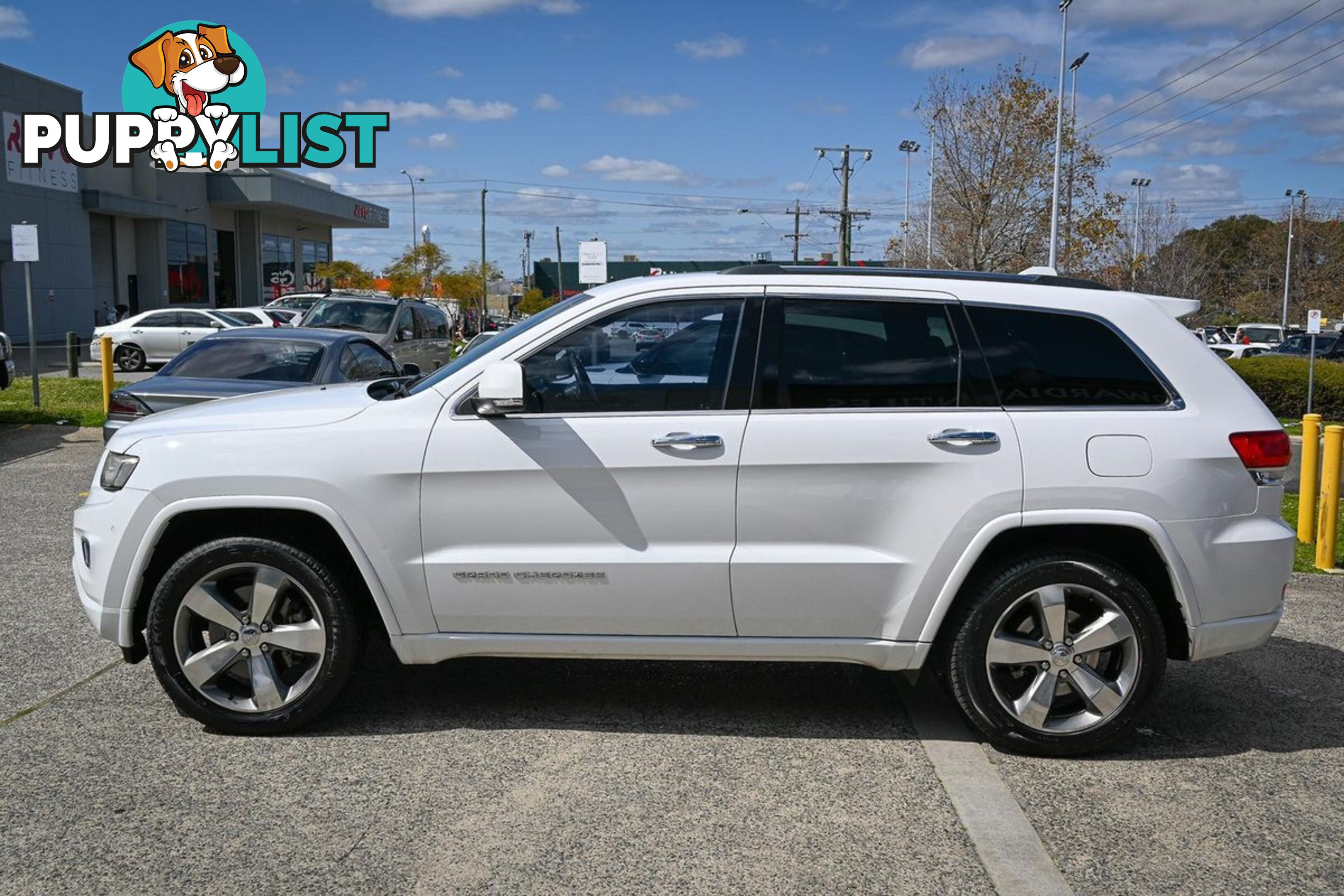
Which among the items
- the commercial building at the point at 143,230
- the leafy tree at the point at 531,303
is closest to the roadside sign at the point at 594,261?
the commercial building at the point at 143,230

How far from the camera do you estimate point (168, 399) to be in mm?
10508

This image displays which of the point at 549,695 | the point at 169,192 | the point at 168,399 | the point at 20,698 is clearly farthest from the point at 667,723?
the point at 169,192

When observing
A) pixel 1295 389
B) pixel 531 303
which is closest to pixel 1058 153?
pixel 1295 389

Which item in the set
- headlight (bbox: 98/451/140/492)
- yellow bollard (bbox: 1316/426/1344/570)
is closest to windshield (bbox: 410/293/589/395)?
headlight (bbox: 98/451/140/492)

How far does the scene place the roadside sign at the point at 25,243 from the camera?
18.5 m

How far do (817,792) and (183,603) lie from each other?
8.35ft

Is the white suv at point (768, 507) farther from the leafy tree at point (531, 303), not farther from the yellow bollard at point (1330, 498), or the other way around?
the leafy tree at point (531, 303)

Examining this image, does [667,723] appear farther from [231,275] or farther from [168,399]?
[231,275]

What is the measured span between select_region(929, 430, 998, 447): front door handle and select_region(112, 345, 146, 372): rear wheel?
93.5 ft

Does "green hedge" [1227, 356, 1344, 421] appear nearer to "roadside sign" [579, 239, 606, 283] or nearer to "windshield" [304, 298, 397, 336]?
"roadside sign" [579, 239, 606, 283]

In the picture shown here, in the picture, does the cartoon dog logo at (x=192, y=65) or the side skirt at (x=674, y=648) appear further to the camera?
the cartoon dog logo at (x=192, y=65)

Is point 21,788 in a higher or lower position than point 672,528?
lower

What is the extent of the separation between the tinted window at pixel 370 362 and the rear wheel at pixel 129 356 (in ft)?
62.6

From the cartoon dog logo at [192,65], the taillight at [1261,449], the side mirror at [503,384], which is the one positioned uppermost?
the cartoon dog logo at [192,65]
